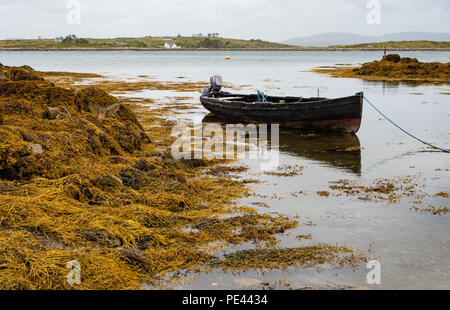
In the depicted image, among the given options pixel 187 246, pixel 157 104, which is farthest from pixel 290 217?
pixel 157 104

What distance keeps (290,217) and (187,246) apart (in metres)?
2.69

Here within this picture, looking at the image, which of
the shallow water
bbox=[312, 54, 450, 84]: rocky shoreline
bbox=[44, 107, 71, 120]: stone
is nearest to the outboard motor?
the shallow water

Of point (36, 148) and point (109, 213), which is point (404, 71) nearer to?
point (36, 148)

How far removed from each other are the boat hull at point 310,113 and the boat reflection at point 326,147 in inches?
15.7

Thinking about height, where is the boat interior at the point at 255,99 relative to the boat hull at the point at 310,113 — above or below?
above

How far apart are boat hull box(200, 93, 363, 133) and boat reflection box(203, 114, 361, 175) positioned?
400 millimetres

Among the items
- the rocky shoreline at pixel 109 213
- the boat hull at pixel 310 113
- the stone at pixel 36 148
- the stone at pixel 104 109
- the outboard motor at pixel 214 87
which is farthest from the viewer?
the outboard motor at pixel 214 87

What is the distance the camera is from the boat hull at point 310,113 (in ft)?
60.7

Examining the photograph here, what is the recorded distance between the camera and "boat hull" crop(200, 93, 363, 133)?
60.7 feet

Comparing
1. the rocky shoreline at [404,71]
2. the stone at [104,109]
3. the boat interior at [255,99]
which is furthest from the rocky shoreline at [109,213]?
the rocky shoreline at [404,71]

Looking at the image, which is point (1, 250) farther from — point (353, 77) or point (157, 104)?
point (353, 77)

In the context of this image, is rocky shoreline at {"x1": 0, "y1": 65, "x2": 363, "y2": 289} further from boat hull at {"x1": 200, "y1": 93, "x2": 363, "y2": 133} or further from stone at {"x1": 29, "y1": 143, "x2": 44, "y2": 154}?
boat hull at {"x1": 200, "y1": 93, "x2": 363, "y2": 133}

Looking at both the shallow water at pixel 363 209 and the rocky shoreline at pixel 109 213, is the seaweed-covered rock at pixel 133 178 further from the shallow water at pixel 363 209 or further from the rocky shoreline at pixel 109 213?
the shallow water at pixel 363 209

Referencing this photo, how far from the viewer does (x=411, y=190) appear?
11.2 metres
